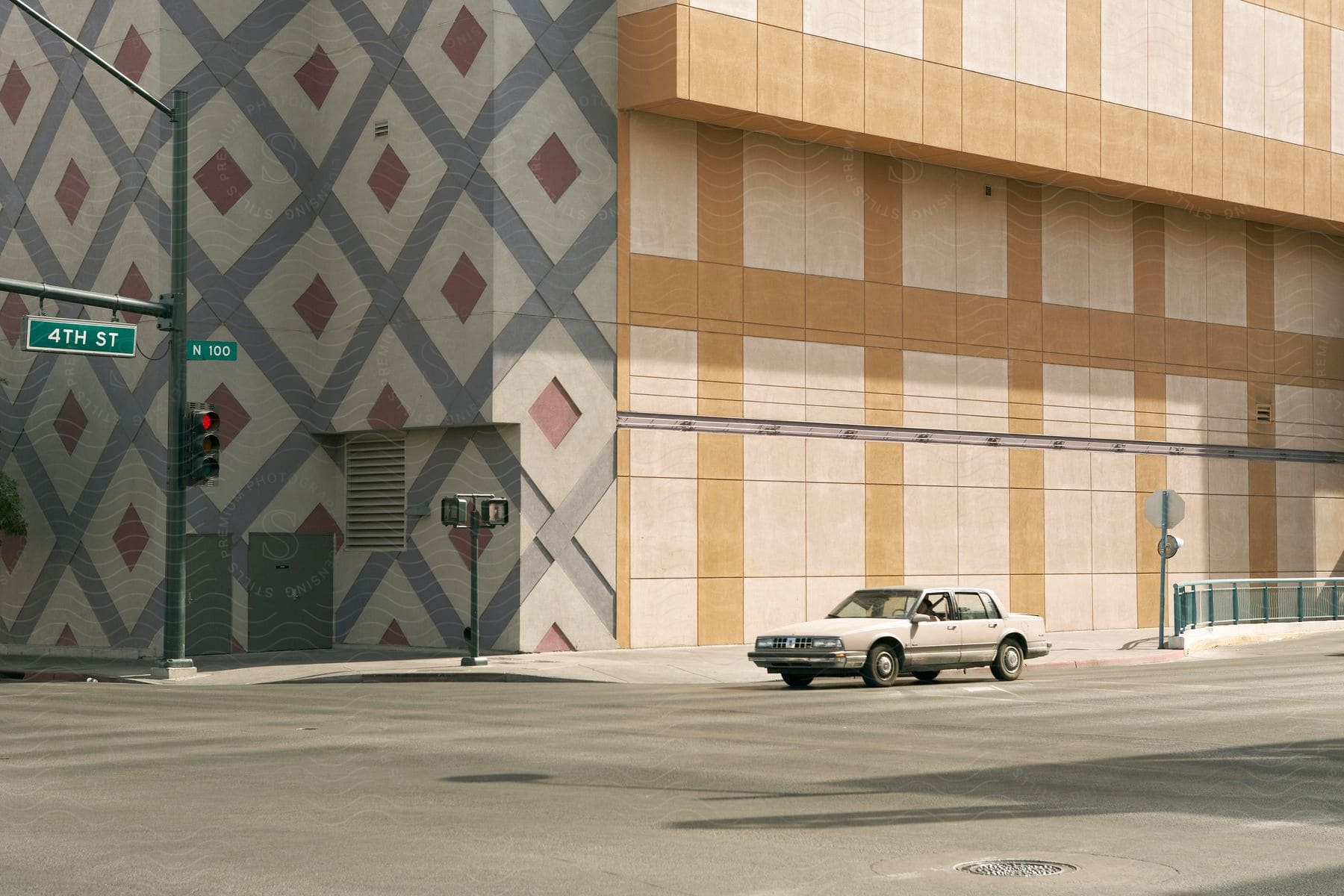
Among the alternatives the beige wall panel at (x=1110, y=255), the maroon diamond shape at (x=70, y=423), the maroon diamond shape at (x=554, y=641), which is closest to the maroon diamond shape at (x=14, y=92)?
the maroon diamond shape at (x=70, y=423)

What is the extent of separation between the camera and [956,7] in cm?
3731

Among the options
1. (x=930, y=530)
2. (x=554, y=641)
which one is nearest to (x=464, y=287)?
(x=554, y=641)

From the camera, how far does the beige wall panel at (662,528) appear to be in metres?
32.9

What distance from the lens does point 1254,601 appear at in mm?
38938

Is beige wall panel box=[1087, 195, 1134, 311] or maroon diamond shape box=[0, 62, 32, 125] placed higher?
maroon diamond shape box=[0, 62, 32, 125]

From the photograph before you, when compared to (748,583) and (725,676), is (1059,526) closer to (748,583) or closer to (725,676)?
(748,583)

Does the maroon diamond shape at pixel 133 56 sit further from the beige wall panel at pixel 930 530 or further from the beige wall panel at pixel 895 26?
the beige wall panel at pixel 930 530

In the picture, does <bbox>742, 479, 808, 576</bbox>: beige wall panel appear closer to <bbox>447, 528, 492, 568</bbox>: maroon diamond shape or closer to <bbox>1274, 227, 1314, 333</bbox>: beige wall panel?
<bbox>447, 528, 492, 568</bbox>: maroon diamond shape

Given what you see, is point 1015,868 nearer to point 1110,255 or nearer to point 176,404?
point 176,404

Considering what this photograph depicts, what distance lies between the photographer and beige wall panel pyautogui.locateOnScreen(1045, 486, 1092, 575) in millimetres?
40344

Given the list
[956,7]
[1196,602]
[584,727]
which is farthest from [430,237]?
[1196,602]

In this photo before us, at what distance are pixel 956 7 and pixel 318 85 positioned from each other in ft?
46.6

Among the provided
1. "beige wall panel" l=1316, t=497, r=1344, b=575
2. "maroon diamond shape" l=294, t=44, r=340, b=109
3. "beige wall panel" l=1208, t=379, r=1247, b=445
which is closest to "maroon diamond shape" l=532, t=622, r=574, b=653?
"maroon diamond shape" l=294, t=44, r=340, b=109

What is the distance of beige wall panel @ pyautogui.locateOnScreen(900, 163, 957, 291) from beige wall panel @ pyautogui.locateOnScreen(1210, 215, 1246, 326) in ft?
32.3
